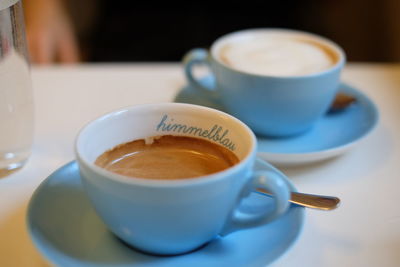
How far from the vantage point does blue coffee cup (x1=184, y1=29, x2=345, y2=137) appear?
65cm

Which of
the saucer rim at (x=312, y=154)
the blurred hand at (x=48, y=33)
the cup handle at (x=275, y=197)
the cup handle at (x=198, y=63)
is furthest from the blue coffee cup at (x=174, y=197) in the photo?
the blurred hand at (x=48, y=33)

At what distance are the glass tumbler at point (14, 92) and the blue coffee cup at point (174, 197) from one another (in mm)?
151

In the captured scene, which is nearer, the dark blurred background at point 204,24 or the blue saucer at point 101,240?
the blue saucer at point 101,240

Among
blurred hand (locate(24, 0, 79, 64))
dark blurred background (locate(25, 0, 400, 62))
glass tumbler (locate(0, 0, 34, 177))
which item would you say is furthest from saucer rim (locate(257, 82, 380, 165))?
dark blurred background (locate(25, 0, 400, 62))

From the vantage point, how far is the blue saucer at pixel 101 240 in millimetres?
441

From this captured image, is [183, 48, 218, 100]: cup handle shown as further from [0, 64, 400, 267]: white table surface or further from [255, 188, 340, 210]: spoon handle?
[255, 188, 340, 210]: spoon handle

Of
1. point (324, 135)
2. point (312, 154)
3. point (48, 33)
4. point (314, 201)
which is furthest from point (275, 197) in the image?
point (48, 33)

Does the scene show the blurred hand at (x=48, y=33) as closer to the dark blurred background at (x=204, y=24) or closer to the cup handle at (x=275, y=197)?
the dark blurred background at (x=204, y=24)

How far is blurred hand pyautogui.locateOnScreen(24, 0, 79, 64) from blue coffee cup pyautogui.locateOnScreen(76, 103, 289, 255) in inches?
29.6

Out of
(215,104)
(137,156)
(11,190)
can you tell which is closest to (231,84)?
(215,104)

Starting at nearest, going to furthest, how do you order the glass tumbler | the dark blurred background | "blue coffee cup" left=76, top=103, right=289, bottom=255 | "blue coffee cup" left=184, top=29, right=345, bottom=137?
"blue coffee cup" left=76, top=103, right=289, bottom=255 → the glass tumbler → "blue coffee cup" left=184, top=29, right=345, bottom=137 → the dark blurred background

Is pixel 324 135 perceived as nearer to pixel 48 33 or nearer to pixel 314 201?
pixel 314 201

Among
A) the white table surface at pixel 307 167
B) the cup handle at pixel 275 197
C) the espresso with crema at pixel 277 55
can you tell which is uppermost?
the espresso with crema at pixel 277 55

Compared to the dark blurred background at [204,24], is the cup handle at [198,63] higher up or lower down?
higher up
